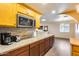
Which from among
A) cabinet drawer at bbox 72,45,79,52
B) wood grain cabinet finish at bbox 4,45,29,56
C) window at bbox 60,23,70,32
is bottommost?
wood grain cabinet finish at bbox 4,45,29,56

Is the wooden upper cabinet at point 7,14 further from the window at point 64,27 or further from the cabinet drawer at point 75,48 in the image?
the window at point 64,27

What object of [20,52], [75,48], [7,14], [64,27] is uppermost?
[7,14]

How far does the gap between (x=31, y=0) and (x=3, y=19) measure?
1642 mm

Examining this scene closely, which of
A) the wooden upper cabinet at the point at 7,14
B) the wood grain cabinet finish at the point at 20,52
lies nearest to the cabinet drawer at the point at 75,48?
the wood grain cabinet finish at the point at 20,52

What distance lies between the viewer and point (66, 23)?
1252 cm

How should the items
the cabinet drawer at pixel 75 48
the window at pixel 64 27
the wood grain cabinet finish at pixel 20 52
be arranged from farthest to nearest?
the window at pixel 64 27
the cabinet drawer at pixel 75 48
the wood grain cabinet finish at pixel 20 52

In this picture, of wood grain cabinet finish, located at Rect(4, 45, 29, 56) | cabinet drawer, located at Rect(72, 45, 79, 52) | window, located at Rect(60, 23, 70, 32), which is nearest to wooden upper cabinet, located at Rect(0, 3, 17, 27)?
wood grain cabinet finish, located at Rect(4, 45, 29, 56)

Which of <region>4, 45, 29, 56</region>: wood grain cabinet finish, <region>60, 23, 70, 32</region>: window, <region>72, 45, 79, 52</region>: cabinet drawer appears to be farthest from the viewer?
<region>60, 23, 70, 32</region>: window

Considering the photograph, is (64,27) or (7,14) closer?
(7,14)

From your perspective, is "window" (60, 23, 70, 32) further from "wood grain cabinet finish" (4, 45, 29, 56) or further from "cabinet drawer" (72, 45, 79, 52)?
"cabinet drawer" (72, 45, 79, 52)

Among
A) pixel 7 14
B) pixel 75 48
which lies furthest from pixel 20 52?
pixel 75 48

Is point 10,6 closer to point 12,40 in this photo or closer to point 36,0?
point 12,40

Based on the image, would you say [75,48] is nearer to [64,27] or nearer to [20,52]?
[20,52]

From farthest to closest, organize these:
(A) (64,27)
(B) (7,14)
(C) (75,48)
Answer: (A) (64,27) < (B) (7,14) < (C) (75,48)
